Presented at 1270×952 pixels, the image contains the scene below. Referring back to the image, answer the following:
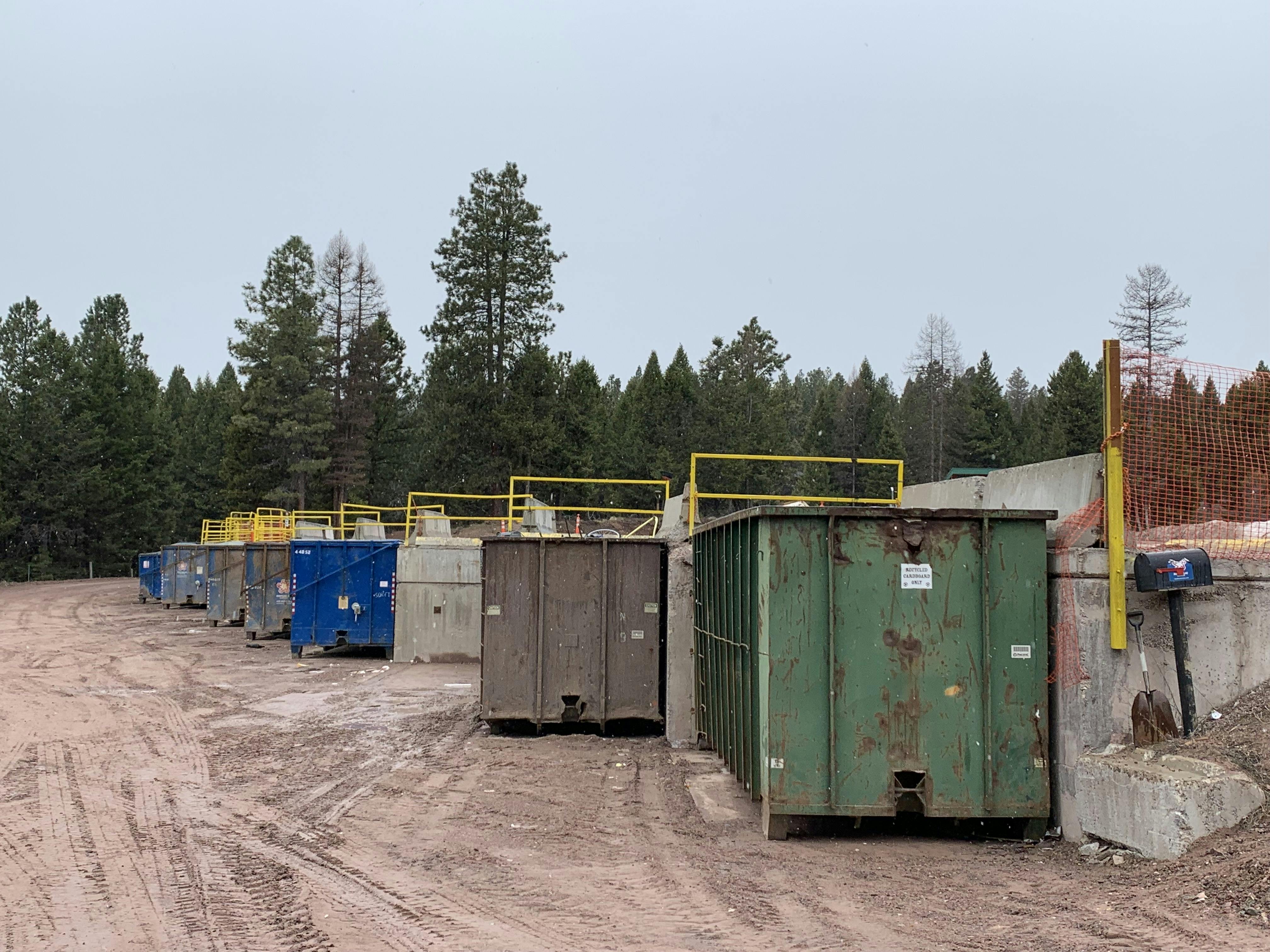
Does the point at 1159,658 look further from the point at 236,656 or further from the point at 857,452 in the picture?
the point at 857,452

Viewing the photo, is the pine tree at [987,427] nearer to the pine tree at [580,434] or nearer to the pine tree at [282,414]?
the pine tree at [580,434]

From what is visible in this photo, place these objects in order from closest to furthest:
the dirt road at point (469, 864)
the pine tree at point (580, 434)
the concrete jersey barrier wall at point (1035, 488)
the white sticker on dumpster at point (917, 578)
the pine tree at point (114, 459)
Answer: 1. the dirt road at point (469, 864)
2. the white sticker on dumpster at point (917, 578)
3. the concrete jersey barrier wall at point (1035, 488)
4. the pine tree at point (580, 434)
5. the pine tree at point (114, 459)

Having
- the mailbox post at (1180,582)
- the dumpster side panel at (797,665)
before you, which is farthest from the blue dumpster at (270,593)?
the mailbox post at (1180,582)

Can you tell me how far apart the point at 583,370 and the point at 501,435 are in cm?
2650

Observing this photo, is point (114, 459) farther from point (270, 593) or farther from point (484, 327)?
point (270, 593)

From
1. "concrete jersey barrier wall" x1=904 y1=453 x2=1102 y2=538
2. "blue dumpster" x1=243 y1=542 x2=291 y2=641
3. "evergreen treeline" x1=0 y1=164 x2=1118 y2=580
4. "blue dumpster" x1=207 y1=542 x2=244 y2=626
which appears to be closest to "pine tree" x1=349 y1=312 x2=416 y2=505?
"evergreen treeline" x1=0 y1=164 x2=1118 y2=580

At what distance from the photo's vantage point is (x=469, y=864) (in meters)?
7.29

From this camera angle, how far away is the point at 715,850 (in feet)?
24.9

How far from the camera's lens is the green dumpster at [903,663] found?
753 cm

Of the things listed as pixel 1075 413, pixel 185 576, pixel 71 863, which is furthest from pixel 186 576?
pixel 1075 413

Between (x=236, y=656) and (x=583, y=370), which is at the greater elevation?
(x=583, y=370)

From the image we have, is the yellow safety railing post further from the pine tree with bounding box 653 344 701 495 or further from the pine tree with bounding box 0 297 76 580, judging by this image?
the pine tree with bounding box 0 297 76 580

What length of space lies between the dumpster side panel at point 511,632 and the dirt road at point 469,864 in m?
0.54

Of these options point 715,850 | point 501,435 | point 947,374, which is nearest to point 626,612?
point 715,850
